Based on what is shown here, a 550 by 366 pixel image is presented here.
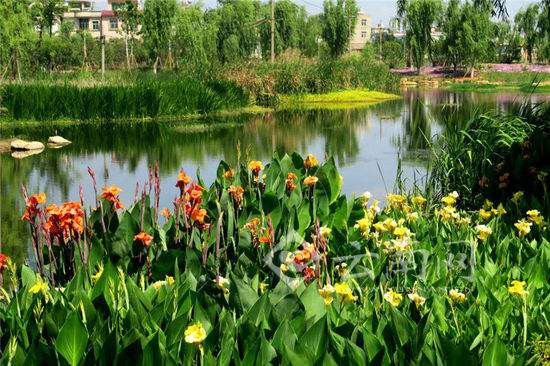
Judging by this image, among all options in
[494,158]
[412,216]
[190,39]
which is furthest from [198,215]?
[190,39]

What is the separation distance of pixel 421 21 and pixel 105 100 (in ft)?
107

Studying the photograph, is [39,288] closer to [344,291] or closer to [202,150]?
[344,291]

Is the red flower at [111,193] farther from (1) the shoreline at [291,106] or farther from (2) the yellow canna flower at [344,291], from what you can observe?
(1) the shoreline at [291,106]

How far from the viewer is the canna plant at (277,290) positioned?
2.17m

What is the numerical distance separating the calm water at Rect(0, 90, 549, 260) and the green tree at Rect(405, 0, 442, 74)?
27752 millimetres

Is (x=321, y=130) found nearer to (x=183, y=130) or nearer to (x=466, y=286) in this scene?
(x=183, y=130)

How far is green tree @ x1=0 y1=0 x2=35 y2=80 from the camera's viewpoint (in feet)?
68.1

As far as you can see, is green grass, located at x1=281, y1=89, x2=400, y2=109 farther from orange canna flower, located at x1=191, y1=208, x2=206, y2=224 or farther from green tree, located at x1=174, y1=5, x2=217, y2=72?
orange canna flower, located at x1=191, y1=208, x2=206, y2=224

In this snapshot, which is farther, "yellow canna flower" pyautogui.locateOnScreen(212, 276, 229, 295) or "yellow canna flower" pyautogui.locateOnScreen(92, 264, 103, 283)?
"yellow canna flower" pyautogui.locateOnScreen(92, 264, 103, 283)

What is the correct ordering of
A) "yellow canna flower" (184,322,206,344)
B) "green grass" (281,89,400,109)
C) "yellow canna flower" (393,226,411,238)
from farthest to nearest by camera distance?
"green grass" (281,89,400,109), "yellow canna flower" (393,226,411,238), "yellow canna flower" (184,322,206,344)

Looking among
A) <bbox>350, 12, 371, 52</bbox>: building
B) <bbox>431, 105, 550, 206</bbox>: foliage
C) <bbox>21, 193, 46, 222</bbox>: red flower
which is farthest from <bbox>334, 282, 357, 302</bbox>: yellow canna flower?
<bbox>350, 12, 371, 52</bbox>: building

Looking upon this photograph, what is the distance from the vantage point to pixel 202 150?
13305 millimetres

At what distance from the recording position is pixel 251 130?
54.9 ft

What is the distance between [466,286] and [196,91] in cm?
1807
